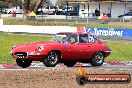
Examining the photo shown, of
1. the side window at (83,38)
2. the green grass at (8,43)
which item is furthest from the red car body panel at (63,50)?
the green grass at (8,43)

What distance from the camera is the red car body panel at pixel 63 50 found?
17234mm

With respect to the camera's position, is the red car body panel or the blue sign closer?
the red car body panel

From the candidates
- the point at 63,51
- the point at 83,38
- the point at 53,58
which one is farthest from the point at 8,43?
the point at 53,58

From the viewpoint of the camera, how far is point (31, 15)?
62188 mm

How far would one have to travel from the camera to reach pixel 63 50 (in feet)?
58.9

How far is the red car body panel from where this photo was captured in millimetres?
17234

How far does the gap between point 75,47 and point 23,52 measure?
237 cm

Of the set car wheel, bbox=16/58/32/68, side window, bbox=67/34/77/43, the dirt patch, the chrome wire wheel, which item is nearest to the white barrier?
side window, bbox=67/34/77/43

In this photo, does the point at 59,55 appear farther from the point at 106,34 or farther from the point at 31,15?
the point at 31,15

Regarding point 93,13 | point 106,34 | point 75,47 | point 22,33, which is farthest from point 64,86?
point 93,13

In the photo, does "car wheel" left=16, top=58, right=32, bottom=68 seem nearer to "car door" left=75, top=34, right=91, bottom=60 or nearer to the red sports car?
the red sports car

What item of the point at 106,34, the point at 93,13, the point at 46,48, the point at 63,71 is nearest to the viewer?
the point at 63,71

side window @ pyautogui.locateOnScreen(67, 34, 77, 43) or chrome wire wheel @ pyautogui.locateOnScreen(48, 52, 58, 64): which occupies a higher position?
side window @ pyautogui.locateOnScreen(67, 34, 77, 43)

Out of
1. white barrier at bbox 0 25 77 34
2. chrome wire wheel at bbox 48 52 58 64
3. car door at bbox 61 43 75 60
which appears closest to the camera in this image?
chrome wire wheel at bbox 48 52 58 64
